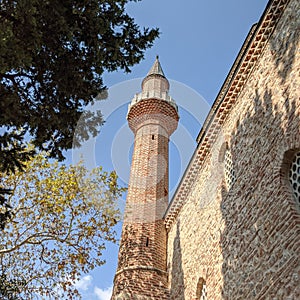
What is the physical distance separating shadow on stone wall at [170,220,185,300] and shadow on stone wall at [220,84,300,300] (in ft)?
8.70

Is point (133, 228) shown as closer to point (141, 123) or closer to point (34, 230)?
point (34, 230)

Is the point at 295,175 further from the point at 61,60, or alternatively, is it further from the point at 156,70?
the point at 156,70

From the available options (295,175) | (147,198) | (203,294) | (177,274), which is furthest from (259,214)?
(147,198)

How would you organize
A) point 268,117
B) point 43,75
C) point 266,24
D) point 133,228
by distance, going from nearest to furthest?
point 43,75, point 268,117, point 266,24, point 133,228

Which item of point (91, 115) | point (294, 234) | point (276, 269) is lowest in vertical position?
point (276, 269)

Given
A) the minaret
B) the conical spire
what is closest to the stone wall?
the minaret

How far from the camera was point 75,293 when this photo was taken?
10.0 meters

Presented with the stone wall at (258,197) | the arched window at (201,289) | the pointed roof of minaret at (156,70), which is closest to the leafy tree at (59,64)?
the stone wall at (258,197)

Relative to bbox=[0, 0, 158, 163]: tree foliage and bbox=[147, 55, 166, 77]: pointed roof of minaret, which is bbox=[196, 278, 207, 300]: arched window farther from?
bbox=[147, 55, 166, 77]: pointed roof of minaret

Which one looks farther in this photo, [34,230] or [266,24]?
[34,230]

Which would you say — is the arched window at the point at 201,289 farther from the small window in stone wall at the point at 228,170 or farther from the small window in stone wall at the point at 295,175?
the small window in stone wall at the point at 295,175

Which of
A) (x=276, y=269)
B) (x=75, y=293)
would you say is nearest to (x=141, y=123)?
Answer: (x=75, y=293)

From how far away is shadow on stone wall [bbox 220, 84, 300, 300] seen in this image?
5.56 meters

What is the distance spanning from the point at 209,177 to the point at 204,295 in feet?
9.21
